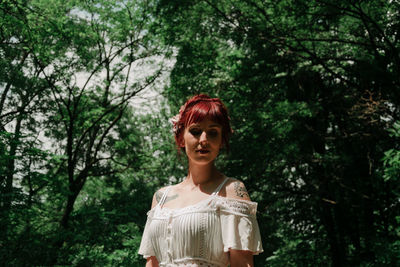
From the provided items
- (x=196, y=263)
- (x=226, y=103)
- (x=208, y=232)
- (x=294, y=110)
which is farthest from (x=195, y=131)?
(x=226, y=103)

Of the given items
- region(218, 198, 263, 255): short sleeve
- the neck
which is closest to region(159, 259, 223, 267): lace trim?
region(218, 198, 263, 255): short sleeve

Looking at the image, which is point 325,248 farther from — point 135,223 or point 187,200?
point 187,200

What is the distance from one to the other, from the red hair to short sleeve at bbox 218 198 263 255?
0.43 metres

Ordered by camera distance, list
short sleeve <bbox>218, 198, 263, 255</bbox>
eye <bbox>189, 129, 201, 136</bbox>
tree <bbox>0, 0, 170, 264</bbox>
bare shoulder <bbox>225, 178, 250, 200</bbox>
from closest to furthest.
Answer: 1. short sleeve <bbox>218, 198, 263, 255</bbox>
2. bare shoulder <bbox>225, 178, 250, 200</bbox>
3. eye <bbox>189, 129, 201, 136</bbox>
4. tree <bbox>0, 0, 170, 264</bbox>

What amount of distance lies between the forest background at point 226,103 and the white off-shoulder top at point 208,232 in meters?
5.55

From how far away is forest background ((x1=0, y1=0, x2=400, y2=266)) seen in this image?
761cm

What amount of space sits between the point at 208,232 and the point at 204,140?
507mm

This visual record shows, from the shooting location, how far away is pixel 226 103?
32.6ft

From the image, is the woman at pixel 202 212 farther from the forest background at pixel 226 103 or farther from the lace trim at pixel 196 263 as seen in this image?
the forest background at pixel 226 103

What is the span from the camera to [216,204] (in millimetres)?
1941

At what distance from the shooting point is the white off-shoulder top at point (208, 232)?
1.87m

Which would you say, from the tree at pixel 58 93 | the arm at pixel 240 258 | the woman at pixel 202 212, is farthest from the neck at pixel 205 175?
the tree at pixel 58 93

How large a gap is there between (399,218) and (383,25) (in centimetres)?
384

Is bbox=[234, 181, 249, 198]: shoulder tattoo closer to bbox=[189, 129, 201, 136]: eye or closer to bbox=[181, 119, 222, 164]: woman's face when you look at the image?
bbox=[181, 119, 222, 164]: woman's face
